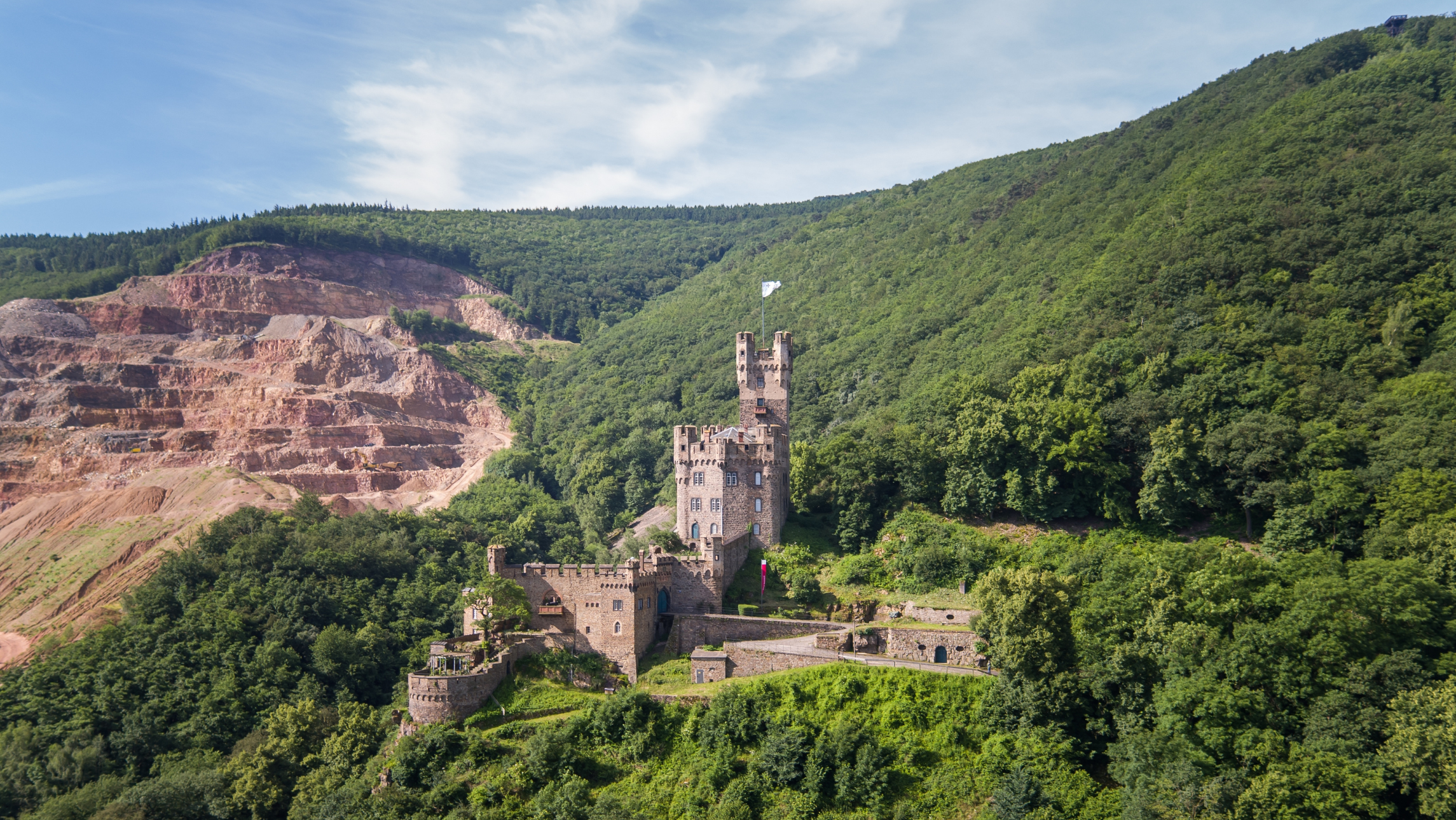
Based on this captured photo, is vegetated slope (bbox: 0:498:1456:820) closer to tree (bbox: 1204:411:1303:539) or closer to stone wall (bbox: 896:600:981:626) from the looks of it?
tree (bbox: 1204:411:1303:539)

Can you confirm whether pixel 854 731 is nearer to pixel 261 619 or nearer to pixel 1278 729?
pixel 1278 729

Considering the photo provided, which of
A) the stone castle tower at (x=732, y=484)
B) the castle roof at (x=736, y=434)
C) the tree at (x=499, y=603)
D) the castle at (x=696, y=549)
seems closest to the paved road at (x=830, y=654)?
the castle at (x=696, y=549)

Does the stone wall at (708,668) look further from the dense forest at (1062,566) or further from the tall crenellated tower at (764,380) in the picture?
the tall crenellated tower at (764,380)

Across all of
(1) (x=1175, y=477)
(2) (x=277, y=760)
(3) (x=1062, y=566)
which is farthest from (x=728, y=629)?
(1) (x=1175, y=477)

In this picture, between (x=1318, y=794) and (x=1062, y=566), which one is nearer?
(x=1318, y=794)

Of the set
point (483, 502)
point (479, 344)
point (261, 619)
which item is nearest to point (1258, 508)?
point (261, 619)

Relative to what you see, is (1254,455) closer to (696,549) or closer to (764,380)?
(764,380)
